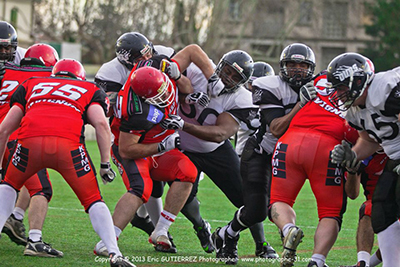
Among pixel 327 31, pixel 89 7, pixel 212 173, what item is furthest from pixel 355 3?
pixel 212 173

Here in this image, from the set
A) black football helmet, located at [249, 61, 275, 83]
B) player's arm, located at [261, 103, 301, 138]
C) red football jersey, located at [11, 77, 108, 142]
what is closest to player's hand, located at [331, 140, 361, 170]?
player's arm, located at [261, 103, 301, 138]

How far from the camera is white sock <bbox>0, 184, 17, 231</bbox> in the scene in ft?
17.3

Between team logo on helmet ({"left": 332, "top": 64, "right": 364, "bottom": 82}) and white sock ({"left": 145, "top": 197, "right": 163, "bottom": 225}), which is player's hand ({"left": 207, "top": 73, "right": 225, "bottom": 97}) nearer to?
white sock ({"left": 145, "top": 197, "right": 163, "bottom": 225})

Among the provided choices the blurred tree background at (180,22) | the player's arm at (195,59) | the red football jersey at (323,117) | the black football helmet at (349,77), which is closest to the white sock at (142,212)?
the player's arm at (195,59)

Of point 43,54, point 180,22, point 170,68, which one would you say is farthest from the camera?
point 180,22

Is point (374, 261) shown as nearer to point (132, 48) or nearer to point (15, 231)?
point (132, 48)

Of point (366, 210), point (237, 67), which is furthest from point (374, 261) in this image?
point (237, 67)

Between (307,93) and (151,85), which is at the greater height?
(307,93)

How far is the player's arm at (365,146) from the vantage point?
17.1 feet

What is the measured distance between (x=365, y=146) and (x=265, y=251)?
1.82m

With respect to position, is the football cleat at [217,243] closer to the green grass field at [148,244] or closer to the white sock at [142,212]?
the green grass field at [148,244]

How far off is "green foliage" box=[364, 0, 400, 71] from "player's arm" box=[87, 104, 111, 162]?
34268 mm

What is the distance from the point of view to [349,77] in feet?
16.3

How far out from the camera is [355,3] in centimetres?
3972
